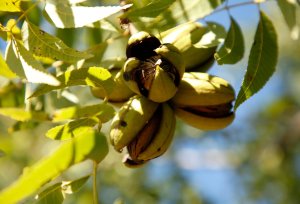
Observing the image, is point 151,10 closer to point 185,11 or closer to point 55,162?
point 185,11

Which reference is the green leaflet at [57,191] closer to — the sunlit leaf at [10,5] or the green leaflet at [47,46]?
the green leaflet at [47,46]

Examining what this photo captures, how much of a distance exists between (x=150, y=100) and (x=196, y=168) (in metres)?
4.03

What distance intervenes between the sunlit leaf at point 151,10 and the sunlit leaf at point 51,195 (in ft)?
2.49

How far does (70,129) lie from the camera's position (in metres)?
2.38

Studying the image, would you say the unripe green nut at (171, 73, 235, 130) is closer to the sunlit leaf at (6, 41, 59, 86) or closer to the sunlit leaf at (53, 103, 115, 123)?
the sunlit leaf at (53, 103, 115, 123)

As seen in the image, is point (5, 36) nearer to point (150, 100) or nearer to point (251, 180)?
point (150, 100)

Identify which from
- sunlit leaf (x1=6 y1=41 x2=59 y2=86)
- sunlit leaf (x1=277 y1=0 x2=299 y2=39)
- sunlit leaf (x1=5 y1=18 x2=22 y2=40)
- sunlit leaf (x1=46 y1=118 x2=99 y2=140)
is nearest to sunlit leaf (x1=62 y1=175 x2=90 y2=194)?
sunlit leaf (x1=46 y1=118 x2=99 y2=140)

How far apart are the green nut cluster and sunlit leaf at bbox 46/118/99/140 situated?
11 cm

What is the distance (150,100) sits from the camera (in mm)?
2449

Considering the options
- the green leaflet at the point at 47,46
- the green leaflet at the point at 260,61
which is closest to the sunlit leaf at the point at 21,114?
the green leaflet at the point at 47,46

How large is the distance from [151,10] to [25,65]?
0.56m

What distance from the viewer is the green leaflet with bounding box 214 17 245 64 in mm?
2555

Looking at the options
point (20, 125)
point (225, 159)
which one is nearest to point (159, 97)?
point (20, 125)

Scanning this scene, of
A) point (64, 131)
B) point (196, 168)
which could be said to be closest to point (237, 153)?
point (196, 168)
